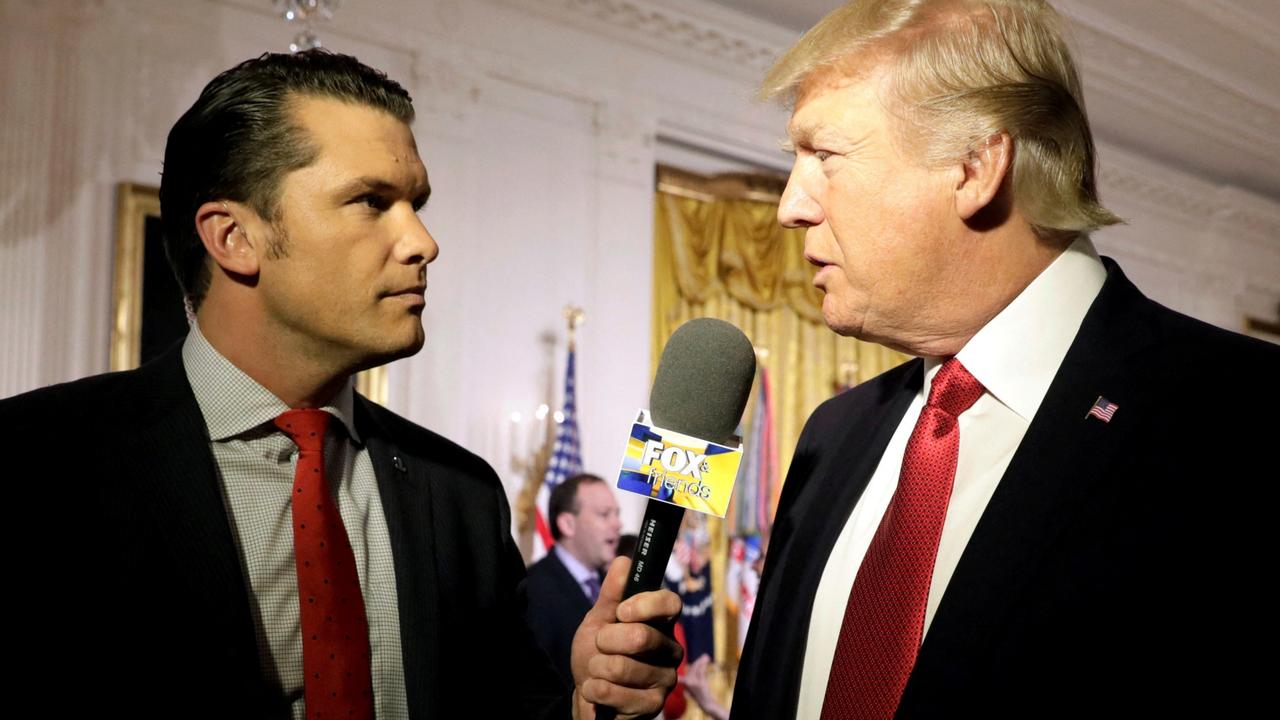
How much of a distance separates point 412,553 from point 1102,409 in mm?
1055

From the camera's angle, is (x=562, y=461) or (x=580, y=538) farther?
(x=562, y=461)

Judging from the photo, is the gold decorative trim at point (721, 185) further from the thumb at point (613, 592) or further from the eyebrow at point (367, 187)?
the thumb at point (613, 592)

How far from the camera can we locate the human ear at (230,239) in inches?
69.8

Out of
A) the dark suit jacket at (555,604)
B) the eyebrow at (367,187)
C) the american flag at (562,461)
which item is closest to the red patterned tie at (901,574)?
the eyebrow at (367,187)

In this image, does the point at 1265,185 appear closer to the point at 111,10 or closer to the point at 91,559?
the point at 111,10

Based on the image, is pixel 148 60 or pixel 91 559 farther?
pixel 148 60

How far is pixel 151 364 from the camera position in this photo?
178 centimetres

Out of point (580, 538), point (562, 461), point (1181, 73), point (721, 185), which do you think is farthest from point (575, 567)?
point (1181, 73)

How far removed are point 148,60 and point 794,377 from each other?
5.05 meters

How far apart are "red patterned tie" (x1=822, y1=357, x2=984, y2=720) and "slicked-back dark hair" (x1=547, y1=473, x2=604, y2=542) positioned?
4093 mm

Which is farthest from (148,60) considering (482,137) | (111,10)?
(482,137)

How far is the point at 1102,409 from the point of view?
1484mm

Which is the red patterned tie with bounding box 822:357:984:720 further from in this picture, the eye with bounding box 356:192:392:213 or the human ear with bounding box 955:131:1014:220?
the eye with bounding box 356:192:392:213

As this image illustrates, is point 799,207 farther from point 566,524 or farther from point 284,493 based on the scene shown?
point 566,524
